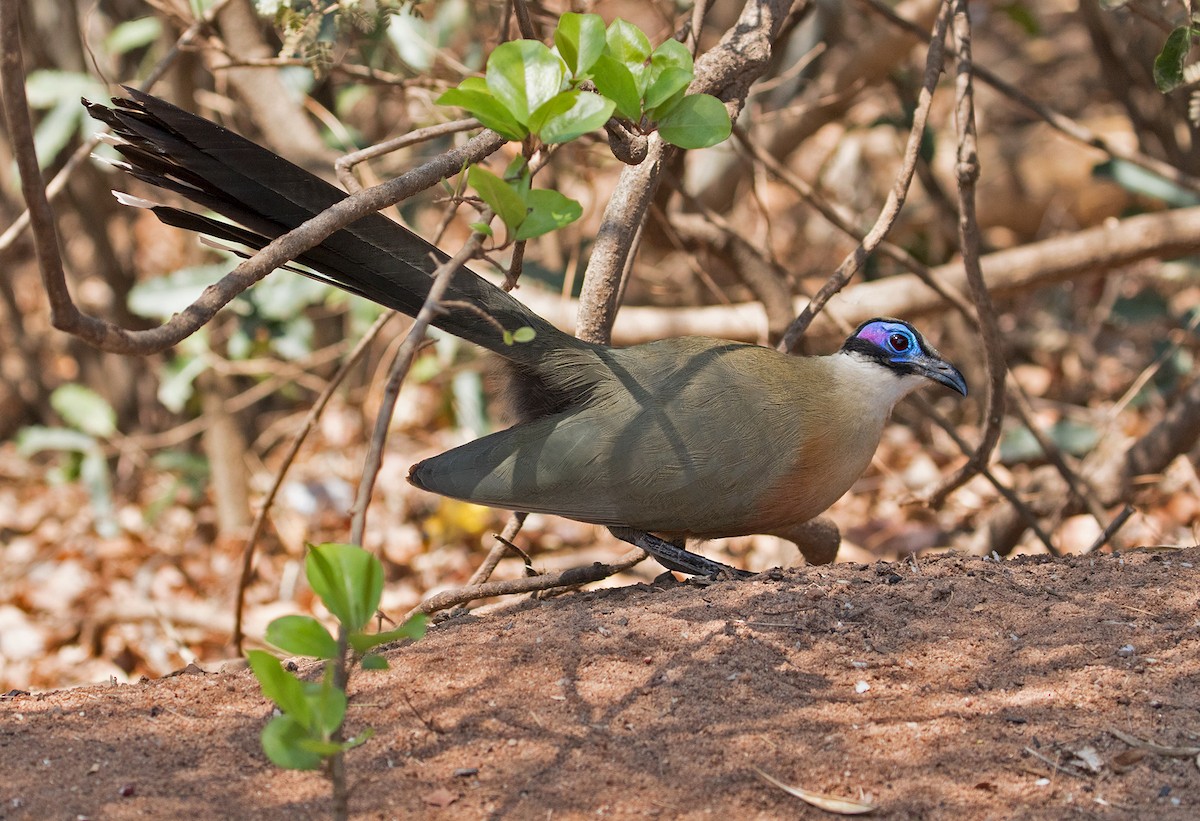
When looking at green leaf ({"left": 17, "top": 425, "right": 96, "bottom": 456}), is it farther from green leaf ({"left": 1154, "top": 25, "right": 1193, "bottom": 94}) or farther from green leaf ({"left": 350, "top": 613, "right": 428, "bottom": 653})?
green leaf ({"left": 1154, "top": 25, "right": 1193, "bottom": 94})

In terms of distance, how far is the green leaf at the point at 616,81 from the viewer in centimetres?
216

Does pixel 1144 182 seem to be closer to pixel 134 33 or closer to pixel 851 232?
pixel 851 232

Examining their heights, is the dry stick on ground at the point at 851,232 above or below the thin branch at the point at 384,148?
below

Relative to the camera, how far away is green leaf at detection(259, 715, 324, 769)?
66.6 inches

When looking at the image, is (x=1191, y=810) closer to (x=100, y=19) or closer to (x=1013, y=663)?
(x=1013, y=663)

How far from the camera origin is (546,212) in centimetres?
206

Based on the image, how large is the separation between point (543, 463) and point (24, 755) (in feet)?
4.84

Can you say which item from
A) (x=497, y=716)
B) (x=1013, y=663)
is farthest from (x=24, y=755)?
(x=1013, y=663)

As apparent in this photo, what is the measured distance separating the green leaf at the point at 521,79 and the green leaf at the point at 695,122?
307 millimetres

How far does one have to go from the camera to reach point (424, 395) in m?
8.01

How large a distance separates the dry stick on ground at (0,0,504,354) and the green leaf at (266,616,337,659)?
0.47 m

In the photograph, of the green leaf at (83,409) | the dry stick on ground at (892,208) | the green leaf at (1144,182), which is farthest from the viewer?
the green leaf at (83,409)

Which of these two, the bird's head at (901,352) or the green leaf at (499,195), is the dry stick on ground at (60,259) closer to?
the green leaf at (499,195)

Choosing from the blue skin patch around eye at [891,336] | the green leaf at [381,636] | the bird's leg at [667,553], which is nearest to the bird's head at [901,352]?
the blue skin patch around eye at [891,336]
